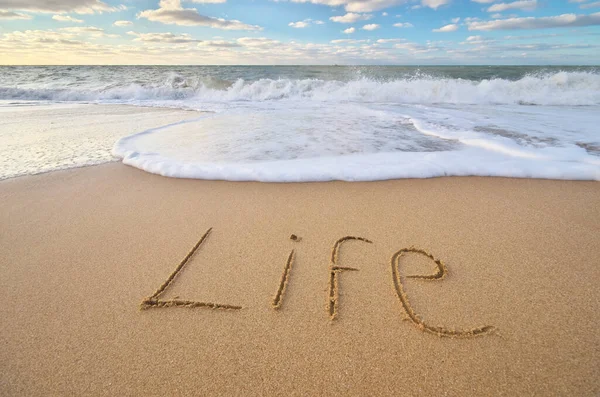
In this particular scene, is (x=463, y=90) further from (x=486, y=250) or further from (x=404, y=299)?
(x=404, y=299)

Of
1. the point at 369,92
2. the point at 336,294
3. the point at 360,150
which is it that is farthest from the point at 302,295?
the point at 369,92

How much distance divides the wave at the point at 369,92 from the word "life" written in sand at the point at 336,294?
10336 millimetres

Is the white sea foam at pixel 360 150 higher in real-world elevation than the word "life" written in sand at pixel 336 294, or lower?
higher

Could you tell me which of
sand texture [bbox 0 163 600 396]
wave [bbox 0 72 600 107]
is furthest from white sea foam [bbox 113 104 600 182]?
wave [bbox 0 72 600 107]

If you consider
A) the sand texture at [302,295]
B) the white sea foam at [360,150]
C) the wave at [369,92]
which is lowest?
the sand texture at [302,295]

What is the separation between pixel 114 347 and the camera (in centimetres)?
143

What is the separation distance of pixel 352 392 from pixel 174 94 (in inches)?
604

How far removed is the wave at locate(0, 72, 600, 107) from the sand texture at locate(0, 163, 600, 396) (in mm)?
9710

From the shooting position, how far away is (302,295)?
171cm

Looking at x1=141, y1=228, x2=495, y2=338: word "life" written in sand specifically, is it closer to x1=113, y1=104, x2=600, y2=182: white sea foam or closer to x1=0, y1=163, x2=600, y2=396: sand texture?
x1=0, y1=163, x2=600, y2=396: sand texture

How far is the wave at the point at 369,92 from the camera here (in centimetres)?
1113

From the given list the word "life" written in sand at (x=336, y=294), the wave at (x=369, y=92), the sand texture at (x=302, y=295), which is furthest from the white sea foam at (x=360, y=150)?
the wave at (x=369, y=92)

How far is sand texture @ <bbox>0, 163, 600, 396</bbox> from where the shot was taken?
1287 millimetres

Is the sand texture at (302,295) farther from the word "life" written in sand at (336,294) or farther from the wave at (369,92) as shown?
the wave at (369,92)
